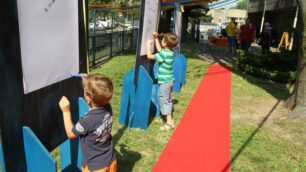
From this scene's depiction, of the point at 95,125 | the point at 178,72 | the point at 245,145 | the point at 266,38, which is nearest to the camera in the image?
the point at 95,125

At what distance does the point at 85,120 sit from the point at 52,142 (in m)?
0.50

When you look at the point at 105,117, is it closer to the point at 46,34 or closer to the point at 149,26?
the point at 46,34

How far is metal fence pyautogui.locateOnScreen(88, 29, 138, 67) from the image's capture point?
444 inches

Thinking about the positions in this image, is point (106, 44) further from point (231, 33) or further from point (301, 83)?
point (301, 83)

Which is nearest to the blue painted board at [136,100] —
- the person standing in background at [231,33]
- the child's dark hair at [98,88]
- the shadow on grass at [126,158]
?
the shadow on grass at [126,158]

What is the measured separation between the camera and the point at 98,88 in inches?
94.7

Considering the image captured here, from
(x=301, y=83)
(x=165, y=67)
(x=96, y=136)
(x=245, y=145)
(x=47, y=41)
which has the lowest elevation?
(x=245, y=145)

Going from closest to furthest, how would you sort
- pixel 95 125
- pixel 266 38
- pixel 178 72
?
pixel 95 125 < pixel 178 72 < pixel 266 38

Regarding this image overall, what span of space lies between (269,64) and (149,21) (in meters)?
7.46

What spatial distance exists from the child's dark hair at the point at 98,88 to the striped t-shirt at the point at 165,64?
2698 millimetres

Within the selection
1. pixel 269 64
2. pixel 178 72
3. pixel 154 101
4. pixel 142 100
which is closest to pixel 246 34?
pixel 269 64

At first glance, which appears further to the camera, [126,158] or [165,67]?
[165,67]

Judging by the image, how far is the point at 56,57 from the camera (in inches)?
103

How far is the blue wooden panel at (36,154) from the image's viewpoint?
2320 millimetres
